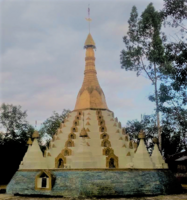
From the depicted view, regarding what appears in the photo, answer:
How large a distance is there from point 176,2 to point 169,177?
9.87 m

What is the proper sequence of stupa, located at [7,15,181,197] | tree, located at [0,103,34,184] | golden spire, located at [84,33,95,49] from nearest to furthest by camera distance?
1. stupa, located at [7,15,181,197]
2. golden spire, located at [84,33,95,49]
3. tree, located at [0,103,34,184]

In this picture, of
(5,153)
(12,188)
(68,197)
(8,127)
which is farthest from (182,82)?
(8,127)

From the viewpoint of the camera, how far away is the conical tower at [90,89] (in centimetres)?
1904

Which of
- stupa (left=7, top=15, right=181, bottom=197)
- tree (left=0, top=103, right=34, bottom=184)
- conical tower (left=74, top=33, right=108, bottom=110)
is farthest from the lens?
tree (left=0, top=103, right=34, bottom=184)

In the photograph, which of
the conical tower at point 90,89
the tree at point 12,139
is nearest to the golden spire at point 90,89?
the conical tower at point 90,89

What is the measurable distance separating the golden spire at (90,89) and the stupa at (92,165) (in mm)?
78

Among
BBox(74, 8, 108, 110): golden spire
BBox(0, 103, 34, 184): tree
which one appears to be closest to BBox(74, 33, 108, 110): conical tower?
BBox(74, 8, 108, 110): golden spire

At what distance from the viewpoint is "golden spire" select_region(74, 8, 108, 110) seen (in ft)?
62.5

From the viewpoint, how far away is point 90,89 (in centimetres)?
1948

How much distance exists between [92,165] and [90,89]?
6766mm

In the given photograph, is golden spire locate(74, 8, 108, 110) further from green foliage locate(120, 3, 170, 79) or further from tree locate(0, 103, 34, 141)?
tree locate(0, 103, 34, 141)

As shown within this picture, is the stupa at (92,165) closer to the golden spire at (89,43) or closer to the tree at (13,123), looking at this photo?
the golden spire at (89,43)

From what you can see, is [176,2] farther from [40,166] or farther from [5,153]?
[5,153]

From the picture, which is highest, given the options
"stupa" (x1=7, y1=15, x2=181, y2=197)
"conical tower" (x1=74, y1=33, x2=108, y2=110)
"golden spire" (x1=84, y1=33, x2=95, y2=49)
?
"golden spire" (x1=84, y1=33, x2=95, y2=49)
